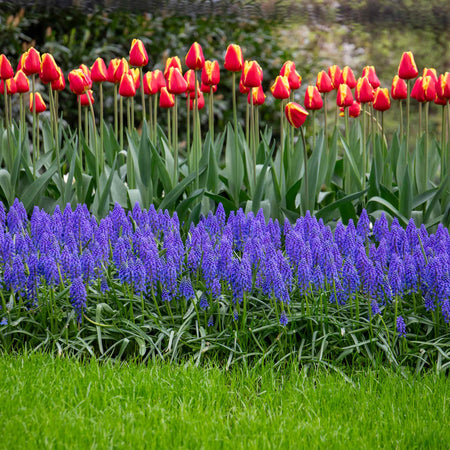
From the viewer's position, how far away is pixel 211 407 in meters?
2.35

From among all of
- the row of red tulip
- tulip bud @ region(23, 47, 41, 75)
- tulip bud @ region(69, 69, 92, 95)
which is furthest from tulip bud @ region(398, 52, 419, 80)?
tulip bud @ region(23, 47, 41, 75)

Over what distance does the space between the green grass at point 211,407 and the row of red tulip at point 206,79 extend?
6.33 ft

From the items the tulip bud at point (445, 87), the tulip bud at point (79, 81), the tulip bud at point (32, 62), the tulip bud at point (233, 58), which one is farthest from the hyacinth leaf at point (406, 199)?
the tulip bud at point (32, 62)

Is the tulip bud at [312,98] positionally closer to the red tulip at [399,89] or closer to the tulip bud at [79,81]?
the red tulip at [399,89]

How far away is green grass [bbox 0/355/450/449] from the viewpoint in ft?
7.06

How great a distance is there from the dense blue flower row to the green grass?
330 millimetres

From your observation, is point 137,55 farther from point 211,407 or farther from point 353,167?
point 211,407

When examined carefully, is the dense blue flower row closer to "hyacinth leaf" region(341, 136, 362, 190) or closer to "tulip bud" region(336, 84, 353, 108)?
"hyacinth leaf" region(341, 136, 362, 190)

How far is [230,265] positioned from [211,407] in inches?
25.9

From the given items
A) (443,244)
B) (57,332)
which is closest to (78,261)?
(57,332)

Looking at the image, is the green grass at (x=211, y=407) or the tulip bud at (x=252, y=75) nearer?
the green grass at (x=211, y=407)

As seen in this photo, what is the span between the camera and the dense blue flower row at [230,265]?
9.30 ft

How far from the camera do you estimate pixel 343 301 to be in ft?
9.68

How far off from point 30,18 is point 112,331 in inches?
232
